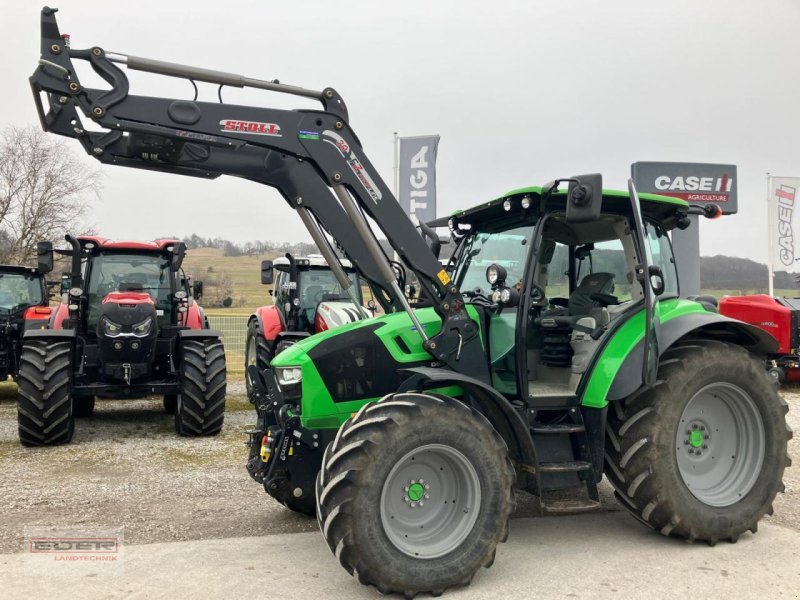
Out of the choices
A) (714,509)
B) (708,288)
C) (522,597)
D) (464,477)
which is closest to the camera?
(522,597)

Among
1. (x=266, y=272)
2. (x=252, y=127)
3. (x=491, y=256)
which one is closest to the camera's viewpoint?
(x=252, y=127)

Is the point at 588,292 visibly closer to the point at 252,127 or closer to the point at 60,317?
the point at 252,127

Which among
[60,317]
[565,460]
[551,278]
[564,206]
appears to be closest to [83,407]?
[60,317]

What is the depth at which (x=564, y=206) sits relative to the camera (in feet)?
17.1

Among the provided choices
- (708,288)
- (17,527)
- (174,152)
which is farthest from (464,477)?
(708,288)

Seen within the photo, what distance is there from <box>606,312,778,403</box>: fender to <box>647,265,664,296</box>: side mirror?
0.80 feet

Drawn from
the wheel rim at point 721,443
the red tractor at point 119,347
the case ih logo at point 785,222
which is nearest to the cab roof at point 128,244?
the red tractor at point 119,347

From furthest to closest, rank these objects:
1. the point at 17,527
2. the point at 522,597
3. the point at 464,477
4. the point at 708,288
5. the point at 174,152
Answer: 1. the point at 708,288
2. the point at 17,527
3. the point at 174,152
4. the point at 464,477
5. the point at 522,597

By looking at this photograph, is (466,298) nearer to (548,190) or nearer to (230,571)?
(548,190)

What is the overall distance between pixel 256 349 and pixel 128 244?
3.10 meters

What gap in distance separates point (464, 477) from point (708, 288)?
18685 millimetres

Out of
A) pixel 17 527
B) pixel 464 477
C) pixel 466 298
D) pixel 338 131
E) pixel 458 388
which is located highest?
pixel 338 131

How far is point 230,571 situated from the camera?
178 inches

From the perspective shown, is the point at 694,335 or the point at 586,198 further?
the point at 694,335
